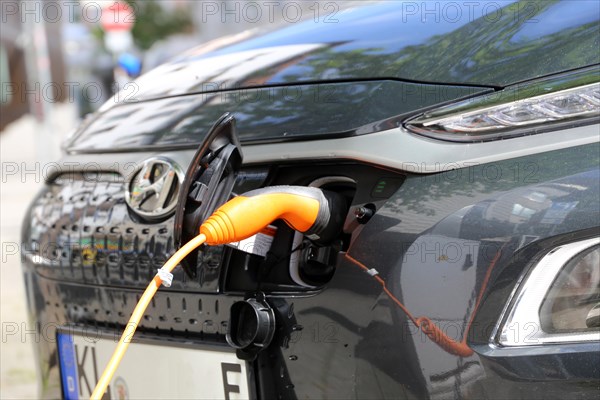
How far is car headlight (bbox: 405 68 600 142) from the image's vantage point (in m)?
1.42

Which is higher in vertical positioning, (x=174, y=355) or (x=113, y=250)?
(x=113, y=250)

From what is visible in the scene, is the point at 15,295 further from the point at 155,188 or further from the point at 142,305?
the point at 142,305

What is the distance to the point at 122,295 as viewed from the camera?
6.13 feet

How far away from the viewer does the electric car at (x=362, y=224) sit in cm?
137

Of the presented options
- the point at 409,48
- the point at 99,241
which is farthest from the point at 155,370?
the point at 409,48

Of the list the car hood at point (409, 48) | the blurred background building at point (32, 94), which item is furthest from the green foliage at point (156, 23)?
the car hood at point (409, 48)

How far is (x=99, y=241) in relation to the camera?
191 centimetres

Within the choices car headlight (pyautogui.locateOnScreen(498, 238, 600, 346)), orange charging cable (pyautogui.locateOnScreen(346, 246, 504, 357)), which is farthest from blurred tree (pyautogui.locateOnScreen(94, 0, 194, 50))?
car headlight (pyautogui.locateOnScreen(498, 238, 600, 346))

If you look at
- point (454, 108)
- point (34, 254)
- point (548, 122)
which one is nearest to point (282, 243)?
point (454, 108)

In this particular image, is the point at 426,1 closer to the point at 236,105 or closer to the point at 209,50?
the point at 236,105

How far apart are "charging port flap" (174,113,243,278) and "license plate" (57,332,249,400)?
28cm

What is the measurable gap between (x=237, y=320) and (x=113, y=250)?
397 mm

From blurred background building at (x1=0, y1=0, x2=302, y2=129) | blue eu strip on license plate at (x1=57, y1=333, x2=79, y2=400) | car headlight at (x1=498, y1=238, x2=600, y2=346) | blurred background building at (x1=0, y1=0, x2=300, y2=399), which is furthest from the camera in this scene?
blurred background building at (x1=0, y1=0, x2=302, y2=129)

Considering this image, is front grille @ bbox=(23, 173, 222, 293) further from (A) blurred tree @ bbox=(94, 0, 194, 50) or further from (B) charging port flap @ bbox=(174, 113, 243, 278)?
(A) blurred tree @ bbox=(94, 0, 194, 50)
